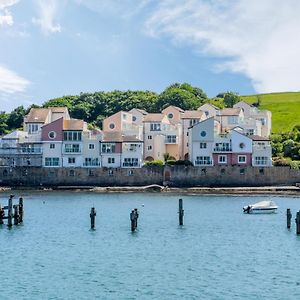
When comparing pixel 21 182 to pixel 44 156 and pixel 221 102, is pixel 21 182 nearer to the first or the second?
pixel 44 156

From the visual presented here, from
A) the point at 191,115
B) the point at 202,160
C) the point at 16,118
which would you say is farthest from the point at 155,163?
the point at 16,118

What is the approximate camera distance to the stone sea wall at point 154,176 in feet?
383

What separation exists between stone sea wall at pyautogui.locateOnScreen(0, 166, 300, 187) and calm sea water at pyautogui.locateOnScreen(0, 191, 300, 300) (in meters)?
37.1

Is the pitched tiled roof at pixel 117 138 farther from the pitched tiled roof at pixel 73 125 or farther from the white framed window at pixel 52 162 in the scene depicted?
the white framed window at pixel 52 162

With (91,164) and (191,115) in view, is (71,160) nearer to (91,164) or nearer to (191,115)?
(91,164)

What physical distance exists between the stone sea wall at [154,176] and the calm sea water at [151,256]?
37.1 m

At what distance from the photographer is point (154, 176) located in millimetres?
119438

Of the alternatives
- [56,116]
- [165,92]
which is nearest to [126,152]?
[56,116]

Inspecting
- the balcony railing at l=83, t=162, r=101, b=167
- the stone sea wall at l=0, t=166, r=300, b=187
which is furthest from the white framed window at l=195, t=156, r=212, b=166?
the balcony railing at l=83, t=162, r=101, b=167

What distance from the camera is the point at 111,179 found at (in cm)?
12019

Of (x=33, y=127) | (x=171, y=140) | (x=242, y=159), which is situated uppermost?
(x=33, y=127)

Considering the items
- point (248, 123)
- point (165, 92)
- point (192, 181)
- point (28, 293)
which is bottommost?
point (28, 293)

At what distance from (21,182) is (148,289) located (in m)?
86.9

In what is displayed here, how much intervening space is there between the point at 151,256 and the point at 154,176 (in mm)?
70819
